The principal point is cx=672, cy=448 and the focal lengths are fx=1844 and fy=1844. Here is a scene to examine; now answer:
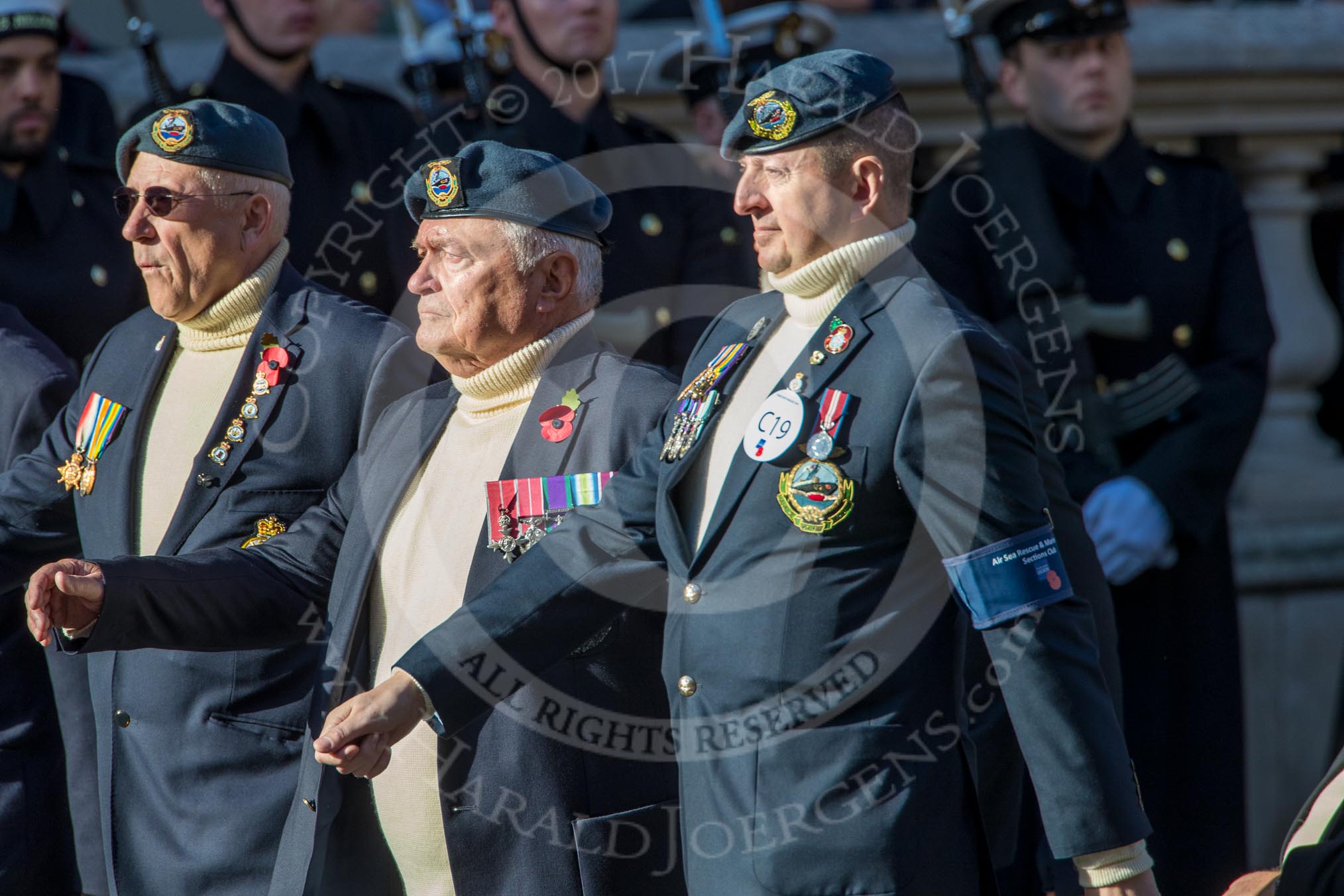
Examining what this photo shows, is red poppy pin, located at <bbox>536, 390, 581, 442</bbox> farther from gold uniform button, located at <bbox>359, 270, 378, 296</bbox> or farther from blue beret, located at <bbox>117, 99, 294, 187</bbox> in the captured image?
gold uniform button, located at <bbox>359, 270, 378, 296</bbox>

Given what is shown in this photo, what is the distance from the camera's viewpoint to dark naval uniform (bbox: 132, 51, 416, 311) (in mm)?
4898

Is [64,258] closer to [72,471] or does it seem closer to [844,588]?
[72,471]

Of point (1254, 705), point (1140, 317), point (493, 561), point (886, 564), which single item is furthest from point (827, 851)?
point (1254, 705)

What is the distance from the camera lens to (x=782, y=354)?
9.82 ft

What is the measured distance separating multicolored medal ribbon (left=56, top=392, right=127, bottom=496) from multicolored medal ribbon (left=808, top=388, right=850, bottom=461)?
164 cm

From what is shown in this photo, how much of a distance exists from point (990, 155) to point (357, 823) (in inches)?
102

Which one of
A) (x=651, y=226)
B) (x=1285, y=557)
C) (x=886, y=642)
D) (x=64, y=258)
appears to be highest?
(x=64, y=258)

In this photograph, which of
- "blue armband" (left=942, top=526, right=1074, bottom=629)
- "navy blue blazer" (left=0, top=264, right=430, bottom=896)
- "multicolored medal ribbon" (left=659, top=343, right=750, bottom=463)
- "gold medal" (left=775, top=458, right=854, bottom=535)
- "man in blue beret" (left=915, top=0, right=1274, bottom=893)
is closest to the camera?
"blue armband" (left=942, top=526, right=1074, bottom=629)

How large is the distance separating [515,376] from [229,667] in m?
0.82

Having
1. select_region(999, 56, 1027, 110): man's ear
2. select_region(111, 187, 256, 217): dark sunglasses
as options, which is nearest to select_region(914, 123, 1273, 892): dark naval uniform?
select_region(999, 56, 1027, 110): man's ear

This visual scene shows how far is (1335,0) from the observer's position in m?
6.81

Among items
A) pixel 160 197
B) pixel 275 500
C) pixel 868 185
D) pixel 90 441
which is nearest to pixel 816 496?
pixel 868 185

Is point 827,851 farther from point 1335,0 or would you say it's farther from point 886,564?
point 1335,0

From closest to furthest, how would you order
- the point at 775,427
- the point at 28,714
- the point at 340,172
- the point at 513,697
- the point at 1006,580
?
the point at 1006,580 → the point at 775,427 → the point at 513,697 → the point at 28,714 → the point at 340,172
